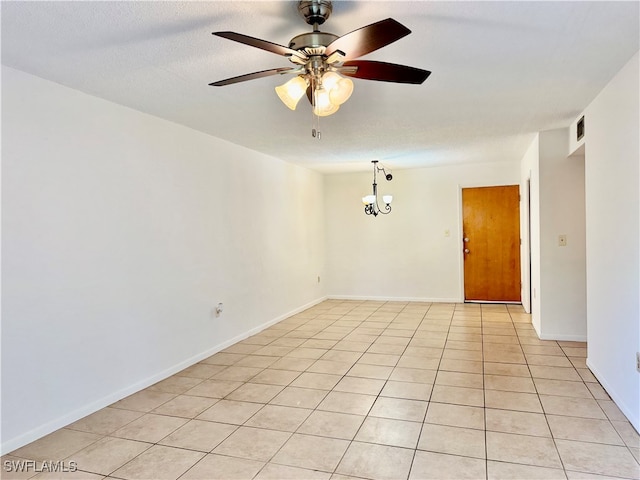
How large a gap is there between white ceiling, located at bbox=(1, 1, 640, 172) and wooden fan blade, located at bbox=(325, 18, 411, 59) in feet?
0.74

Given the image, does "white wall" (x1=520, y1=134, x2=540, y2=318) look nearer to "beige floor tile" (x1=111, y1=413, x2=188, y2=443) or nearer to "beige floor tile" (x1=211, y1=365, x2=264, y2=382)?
"beige floor tile" (x1=211, y1=365, x2=264, y2=382)

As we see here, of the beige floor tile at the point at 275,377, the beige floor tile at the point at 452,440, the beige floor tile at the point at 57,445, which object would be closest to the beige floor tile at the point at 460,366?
the beige floor tile at the point at 452,440

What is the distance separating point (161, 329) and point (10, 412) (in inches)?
46.9

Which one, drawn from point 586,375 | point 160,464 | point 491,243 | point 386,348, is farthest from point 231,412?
point 491,243

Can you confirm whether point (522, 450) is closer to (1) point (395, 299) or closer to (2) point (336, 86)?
(2) point (336, 86)

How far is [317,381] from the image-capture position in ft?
10.6

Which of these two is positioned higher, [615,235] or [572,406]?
[615,235]

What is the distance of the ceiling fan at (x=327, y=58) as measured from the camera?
A: 1.57 m

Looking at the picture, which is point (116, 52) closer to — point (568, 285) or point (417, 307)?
point (568, 285)

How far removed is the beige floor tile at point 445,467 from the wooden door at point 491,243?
4589mm

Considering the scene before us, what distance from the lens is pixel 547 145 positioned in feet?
13.5

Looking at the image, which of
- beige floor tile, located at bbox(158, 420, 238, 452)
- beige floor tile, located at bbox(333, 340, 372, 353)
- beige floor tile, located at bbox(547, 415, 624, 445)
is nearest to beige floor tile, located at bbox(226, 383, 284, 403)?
beige floor tile, located at bbox(158, 420, 238, 452)

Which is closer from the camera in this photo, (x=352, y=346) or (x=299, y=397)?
(x=299, y=397)

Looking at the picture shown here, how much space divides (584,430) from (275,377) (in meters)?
2.15
